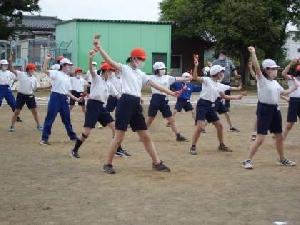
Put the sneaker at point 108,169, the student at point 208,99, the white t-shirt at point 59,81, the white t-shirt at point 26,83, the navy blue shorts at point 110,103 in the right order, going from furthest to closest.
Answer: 1. the white t-shirt at point 26,83
2. the navy blue shorts at point 110,103
3. the white t-shirt at point 59,81
4. the student at point 208,99
5. the sneaker at point 108,169

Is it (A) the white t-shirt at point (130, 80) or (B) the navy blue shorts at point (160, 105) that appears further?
(B) the navy blue shorts at point (160, 105)

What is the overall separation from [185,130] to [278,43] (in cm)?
3078

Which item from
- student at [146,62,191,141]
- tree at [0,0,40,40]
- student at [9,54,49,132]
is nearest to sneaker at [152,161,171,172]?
student at [146,62,191,141]

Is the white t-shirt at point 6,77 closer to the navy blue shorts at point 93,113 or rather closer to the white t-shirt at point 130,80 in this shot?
the navy blue shorts at point 93,113

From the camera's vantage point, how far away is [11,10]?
128 ft

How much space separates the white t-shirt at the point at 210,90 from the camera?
A: 11.4 meters

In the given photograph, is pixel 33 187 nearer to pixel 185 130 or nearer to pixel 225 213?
pixel 225 213

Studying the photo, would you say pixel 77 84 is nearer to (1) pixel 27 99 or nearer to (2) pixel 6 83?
(2) pixel 6 83

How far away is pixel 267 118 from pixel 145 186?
267cm

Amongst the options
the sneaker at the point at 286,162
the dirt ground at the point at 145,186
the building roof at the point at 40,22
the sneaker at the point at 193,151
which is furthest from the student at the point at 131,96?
the building roof at the point at 40,22

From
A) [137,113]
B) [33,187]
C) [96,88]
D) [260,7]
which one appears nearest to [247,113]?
[96,88]

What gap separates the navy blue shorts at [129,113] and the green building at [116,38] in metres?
29.0

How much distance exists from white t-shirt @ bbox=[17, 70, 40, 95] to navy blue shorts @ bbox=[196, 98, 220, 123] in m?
5.43

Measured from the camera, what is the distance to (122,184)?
8.39m
